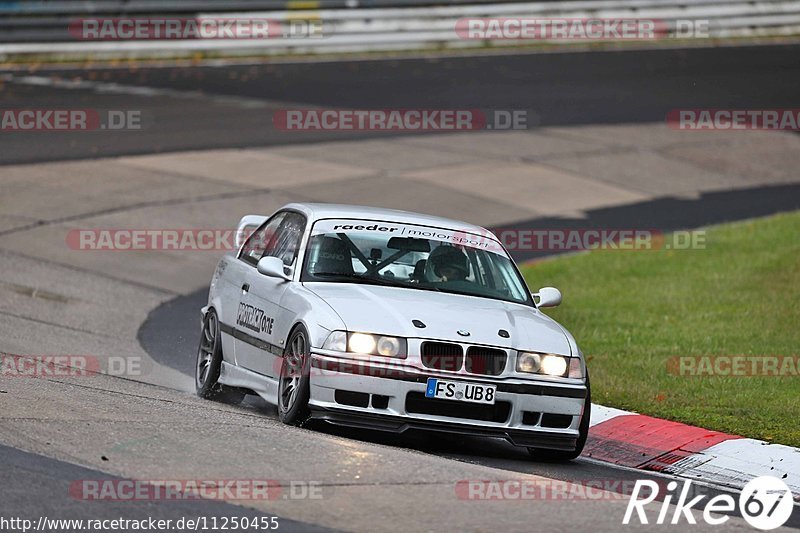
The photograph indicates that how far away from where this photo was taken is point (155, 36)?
30.6 metres

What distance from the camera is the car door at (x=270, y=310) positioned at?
31.4 feet

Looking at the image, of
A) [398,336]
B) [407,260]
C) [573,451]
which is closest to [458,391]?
[398,336]

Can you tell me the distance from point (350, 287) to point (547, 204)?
12121 mm

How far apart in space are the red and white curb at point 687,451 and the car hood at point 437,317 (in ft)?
3.50

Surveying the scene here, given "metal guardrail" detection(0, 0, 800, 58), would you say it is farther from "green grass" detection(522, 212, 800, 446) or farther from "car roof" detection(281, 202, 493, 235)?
"car roof" detection(281, 202, 493, 235)

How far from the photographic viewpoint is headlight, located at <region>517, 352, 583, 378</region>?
8.94m

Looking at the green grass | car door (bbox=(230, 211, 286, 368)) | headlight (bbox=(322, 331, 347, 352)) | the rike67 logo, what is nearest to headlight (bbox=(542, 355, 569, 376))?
the rike67 logo

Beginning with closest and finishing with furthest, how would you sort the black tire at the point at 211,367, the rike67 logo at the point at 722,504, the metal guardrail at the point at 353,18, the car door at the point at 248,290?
the rike67 logo at the point at 722,504 < the car door at the point at 248,290 < the black tire at the point at 211,367 < the metal guardrail at the point at 353,18

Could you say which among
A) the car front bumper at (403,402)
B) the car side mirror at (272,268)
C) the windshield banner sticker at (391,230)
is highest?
the windshield banner sticker at (391,230)

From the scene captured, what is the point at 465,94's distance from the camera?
28.2 metres

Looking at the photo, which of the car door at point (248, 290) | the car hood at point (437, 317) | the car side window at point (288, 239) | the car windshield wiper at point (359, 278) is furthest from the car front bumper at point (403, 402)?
the car side window at point (288, 239)

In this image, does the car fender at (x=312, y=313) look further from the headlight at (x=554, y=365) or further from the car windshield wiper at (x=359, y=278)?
the headlight at (x=554, y=365)

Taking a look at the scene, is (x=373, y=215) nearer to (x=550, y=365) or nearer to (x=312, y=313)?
(x=312, y=313)

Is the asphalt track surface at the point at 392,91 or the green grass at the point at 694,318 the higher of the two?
the asphalt track surface at the point at 392,91
